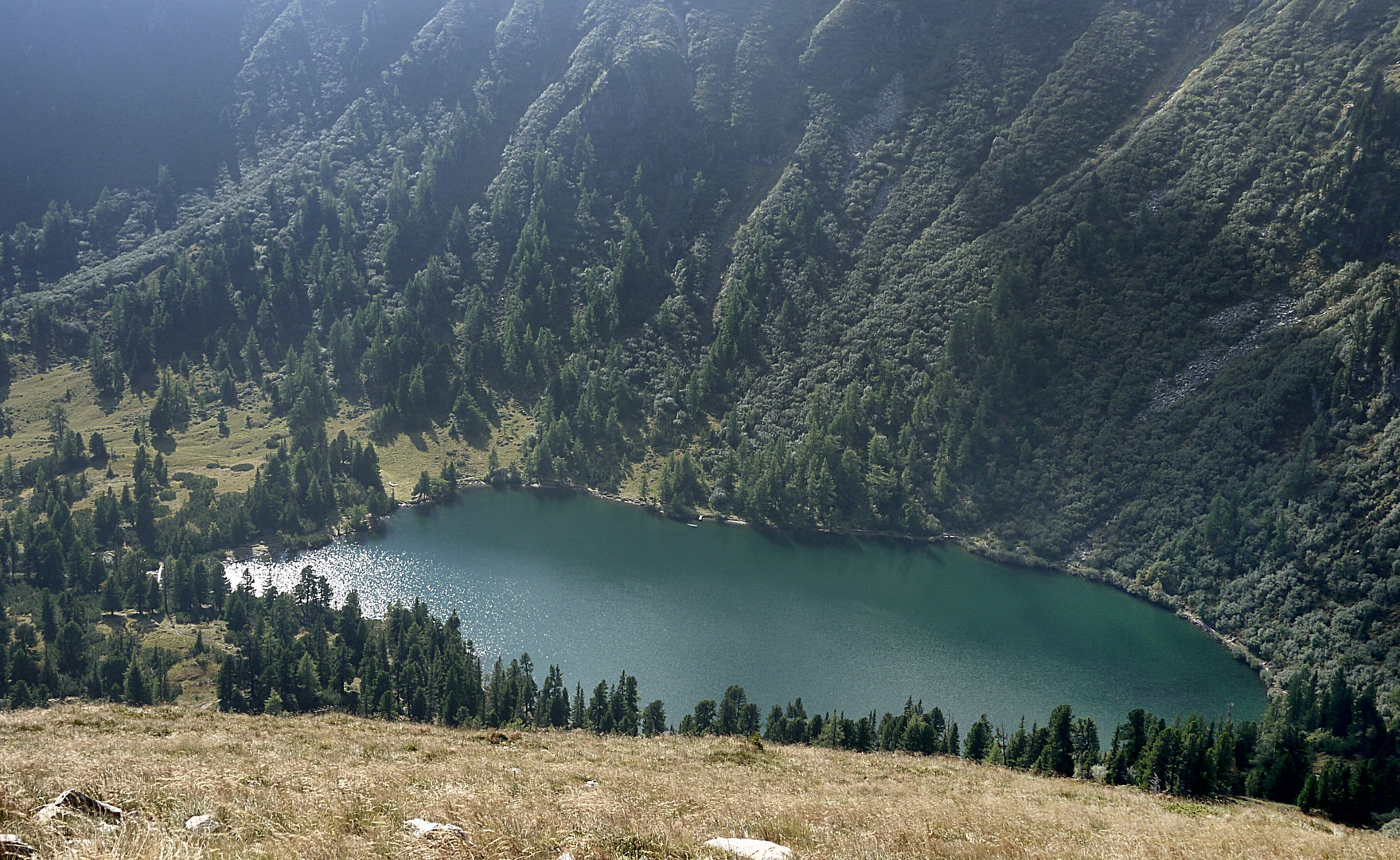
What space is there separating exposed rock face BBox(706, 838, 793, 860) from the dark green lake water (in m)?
66.9

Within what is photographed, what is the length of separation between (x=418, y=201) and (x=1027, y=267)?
395 ft

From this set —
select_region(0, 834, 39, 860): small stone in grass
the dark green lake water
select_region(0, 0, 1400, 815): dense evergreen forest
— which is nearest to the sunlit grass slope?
select_region(0, 0, 1400, 815): dense evergreen forest

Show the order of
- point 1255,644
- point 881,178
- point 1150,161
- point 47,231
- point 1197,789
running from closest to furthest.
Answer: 1. point 1197,789
2. point 1255,644
3. point 1150,161
4. point 881,178
5. point 47,231

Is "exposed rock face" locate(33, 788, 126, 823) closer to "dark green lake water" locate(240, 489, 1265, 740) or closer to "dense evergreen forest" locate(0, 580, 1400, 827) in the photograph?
"dense evergreen forest" locate(0, 580, 1400, 827)

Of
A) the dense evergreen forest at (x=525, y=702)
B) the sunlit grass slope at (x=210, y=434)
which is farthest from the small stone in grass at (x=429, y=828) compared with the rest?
the sunlit grass slope at (x=210, y=434)

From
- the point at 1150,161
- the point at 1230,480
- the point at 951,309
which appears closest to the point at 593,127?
the point at 951,309

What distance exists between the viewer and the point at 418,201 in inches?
7343

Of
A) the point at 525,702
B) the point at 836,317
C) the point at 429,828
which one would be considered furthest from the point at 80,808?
the point at 836,317

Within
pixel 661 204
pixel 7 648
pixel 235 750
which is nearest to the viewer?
pixel 235 750

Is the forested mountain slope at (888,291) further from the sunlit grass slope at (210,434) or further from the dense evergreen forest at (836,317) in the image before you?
the sunlit grass slope at (210,434)

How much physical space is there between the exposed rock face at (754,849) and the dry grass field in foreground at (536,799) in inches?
18.5

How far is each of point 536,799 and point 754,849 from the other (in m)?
7.15

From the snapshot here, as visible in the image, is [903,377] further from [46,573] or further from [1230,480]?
[46,573]

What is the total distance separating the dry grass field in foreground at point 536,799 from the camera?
16.6 meters
